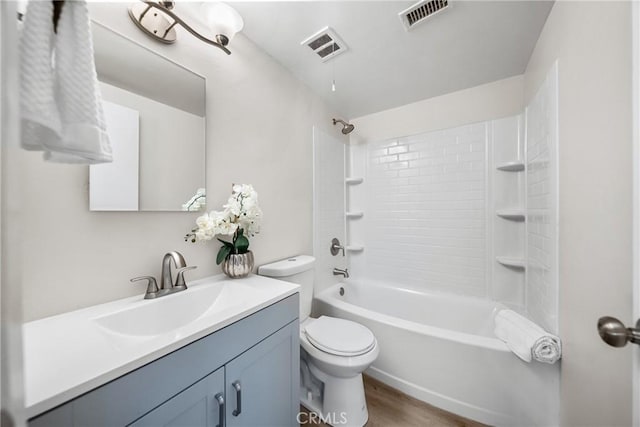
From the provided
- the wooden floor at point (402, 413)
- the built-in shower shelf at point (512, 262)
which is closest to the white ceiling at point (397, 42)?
the built-in shower shelf at point (512, 262)

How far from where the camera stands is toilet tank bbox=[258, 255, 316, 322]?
1.40 metres

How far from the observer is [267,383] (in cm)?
94

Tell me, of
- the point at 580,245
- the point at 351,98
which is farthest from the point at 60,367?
the point at 351,98

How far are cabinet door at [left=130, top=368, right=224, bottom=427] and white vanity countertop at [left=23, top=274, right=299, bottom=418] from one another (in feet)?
0.48

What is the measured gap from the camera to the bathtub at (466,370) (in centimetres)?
122

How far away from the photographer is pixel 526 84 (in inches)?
67.6

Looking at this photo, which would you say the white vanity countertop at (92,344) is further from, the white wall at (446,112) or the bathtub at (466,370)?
the white wall at (446,112)

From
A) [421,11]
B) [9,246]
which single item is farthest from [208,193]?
[421,11]

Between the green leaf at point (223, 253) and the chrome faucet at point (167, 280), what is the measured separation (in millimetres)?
195

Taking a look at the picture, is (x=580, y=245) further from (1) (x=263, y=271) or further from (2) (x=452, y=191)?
(1) (x=263, y=271)

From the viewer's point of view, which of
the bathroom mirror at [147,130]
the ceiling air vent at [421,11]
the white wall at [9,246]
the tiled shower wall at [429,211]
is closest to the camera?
the white wall at [9,246]

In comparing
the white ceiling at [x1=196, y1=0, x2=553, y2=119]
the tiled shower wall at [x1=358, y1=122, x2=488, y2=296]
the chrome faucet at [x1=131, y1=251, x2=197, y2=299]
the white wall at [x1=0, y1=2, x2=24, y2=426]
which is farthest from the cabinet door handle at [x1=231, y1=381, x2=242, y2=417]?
the tiled shower wall at [x1=358, y1=122, x2=488, y2=296]

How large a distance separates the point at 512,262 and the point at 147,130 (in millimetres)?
2507

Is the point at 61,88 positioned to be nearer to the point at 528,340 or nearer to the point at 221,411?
the point at 221,411
